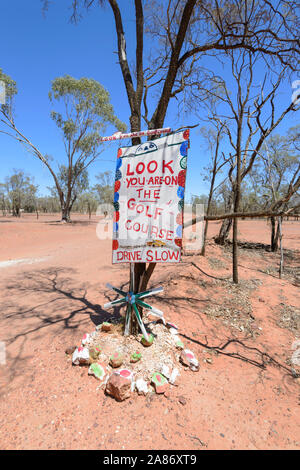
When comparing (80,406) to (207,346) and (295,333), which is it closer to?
(207,346)

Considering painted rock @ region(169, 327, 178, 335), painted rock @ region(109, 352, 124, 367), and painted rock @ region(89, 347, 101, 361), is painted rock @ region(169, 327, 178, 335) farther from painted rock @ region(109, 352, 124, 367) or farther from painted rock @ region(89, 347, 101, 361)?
painted rock @ region(89, 347, 101, 361)

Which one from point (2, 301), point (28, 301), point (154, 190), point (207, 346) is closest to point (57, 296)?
point (28, 301)

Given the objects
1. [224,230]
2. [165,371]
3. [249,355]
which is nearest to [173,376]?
[165,371]

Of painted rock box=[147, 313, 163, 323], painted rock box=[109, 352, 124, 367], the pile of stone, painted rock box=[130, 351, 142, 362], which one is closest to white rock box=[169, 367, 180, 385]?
the pile of stone

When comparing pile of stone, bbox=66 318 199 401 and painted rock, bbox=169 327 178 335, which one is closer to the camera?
pile of stone, bbox=66 318 199 401

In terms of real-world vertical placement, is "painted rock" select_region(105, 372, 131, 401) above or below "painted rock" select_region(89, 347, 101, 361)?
below

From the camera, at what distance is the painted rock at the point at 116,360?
221 centimetres

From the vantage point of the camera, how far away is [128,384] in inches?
78.2

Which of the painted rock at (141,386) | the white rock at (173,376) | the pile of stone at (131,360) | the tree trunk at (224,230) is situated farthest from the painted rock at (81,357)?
the tree trunk at (224,230)

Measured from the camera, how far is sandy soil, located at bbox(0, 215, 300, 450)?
167 cm

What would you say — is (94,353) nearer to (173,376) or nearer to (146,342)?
(146,342)

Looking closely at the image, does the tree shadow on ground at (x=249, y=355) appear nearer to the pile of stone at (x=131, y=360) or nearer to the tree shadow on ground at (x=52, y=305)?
the pile of stone at (x=131, y=360)

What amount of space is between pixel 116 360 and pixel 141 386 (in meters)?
0.38
